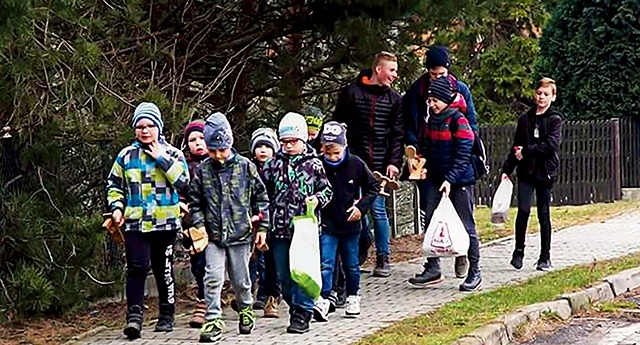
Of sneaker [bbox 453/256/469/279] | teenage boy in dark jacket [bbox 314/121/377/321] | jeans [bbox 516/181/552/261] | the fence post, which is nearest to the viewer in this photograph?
teenage boy in dark jacket [bbox 314/121/377/321]

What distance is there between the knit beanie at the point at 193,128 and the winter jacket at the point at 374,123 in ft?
6.28

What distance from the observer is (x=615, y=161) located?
2220 centimetres

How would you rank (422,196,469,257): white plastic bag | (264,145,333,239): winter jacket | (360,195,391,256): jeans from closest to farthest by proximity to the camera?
(264,145,333,239): winter jacket < (422,196,469,257): white plastic bag < (360,195,391,256): jeans

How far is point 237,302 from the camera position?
8.81m

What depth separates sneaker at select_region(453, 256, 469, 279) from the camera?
11.3 m

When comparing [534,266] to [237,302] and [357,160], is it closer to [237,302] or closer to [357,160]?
[357,160]

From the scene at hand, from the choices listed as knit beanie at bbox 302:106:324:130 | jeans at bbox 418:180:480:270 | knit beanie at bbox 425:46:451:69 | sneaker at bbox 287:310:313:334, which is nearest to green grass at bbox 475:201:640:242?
jeans at bbox 418:180:480:270

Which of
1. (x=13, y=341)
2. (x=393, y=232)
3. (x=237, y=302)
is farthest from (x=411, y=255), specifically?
(x=13, y=341)

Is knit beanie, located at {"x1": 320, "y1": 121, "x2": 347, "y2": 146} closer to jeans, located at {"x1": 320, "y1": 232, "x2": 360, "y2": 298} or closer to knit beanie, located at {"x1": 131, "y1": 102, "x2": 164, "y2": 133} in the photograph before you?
jeans, located at {"x1": 320, "y1": 232, "x2": 360, "y2": 298}

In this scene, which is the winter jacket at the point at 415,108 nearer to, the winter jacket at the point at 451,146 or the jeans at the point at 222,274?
the winter jacket at the point at 451,146

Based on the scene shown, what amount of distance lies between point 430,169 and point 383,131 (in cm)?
57

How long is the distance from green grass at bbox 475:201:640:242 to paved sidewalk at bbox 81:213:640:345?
22.2 inches

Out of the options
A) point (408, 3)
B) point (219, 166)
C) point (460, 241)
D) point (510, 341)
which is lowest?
point (510, 341)

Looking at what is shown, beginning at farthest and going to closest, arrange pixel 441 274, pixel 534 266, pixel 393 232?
pixel 393 232 → pixel 534 266 → pixel 441 274
